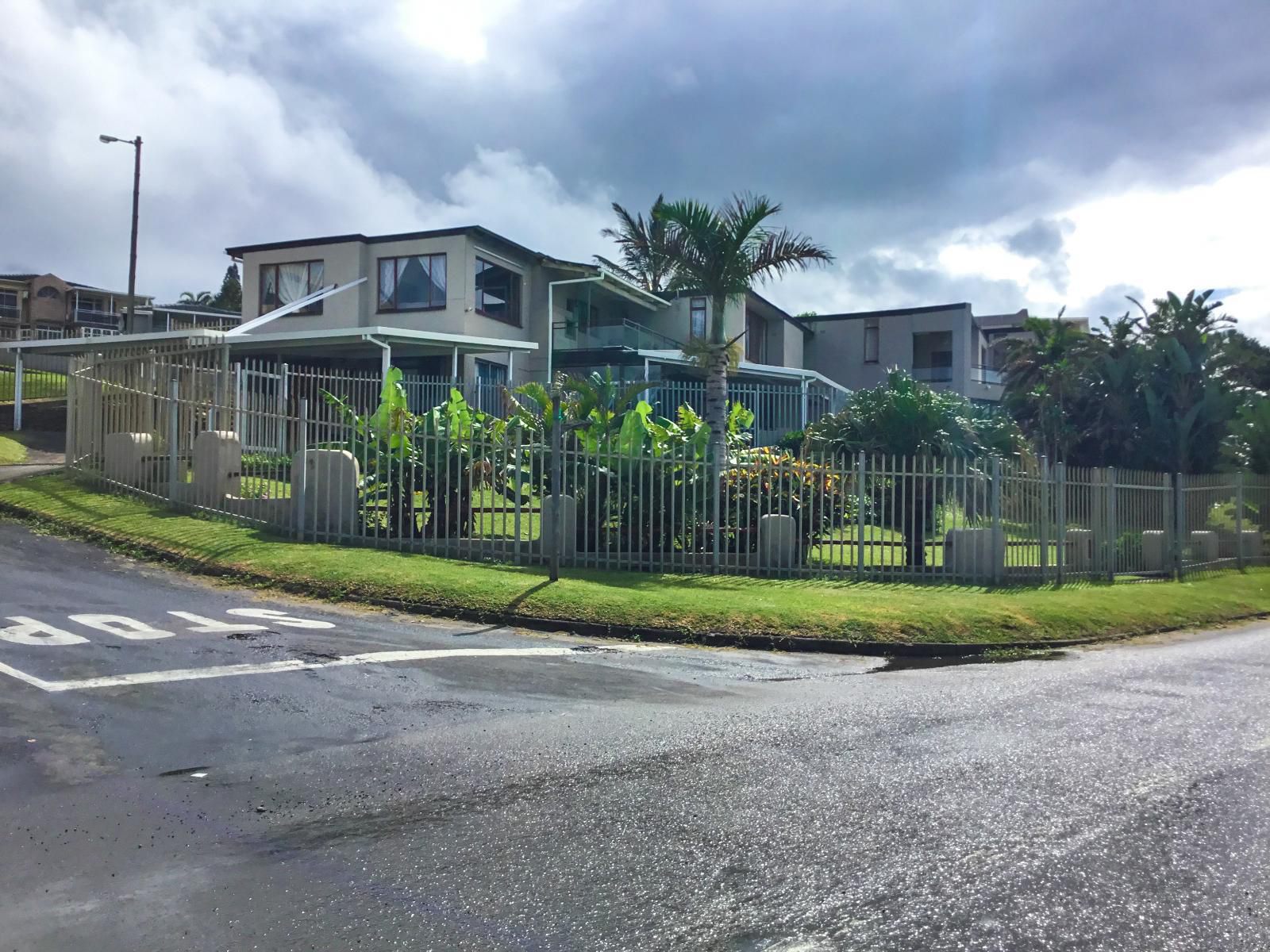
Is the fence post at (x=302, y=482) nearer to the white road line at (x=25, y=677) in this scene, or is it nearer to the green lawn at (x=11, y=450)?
the white road line at (x=25, y=677)

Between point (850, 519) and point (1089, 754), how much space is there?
9455 millimetres

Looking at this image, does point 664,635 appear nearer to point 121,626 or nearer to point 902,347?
point 121,626

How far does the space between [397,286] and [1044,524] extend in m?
18.6

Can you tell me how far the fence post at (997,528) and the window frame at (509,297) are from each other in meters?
16.2

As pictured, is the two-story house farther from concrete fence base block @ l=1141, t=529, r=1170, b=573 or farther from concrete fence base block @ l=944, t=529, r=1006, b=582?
concrete fence base block @ l=944, t=529, r=1006, b=582

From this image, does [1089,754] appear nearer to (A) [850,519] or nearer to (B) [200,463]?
(A) [850,519]

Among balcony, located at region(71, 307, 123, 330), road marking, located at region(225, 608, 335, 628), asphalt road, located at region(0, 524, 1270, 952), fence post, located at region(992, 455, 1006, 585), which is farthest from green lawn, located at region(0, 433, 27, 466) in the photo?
balcony, located at region(71, 307, 123, 330)

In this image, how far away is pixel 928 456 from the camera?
17.3m

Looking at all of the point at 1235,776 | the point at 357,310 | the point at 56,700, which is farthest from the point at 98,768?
the point at 357,310

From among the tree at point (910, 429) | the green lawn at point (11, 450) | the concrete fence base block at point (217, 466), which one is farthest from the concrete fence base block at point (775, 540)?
the green lawn at point (11, 450)

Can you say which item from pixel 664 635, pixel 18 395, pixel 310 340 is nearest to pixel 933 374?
pixel 310 340

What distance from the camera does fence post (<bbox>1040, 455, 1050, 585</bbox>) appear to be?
16641 millimetres

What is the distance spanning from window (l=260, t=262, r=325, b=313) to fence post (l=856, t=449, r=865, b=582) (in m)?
18.5

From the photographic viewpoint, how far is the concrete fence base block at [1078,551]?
1745 cm
